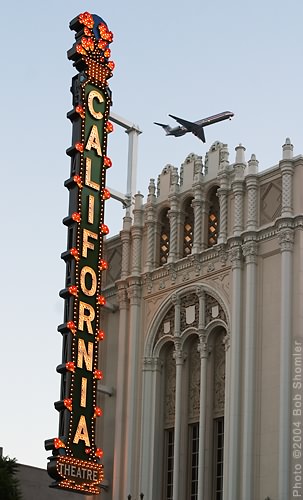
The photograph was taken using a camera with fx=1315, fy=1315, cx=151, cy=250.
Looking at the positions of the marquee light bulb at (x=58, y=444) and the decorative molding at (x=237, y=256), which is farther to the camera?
the decorative molding at (x=237, y=256)

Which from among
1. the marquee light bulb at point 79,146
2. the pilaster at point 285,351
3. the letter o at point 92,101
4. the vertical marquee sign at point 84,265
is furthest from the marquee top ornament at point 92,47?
the pilaster at point 285,351

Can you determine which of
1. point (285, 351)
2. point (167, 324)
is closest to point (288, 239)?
point (285, 351)

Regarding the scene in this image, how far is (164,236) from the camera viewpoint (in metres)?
41.5

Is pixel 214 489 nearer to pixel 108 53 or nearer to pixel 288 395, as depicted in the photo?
pixel 288 395

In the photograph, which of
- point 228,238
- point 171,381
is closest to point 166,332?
point 171,381

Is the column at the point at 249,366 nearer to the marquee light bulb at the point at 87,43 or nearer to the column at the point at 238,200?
the column at the point at 238,200

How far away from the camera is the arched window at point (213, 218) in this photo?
3944 cm

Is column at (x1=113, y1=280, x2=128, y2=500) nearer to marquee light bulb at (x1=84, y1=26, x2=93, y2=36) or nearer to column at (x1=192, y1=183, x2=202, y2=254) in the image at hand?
column at (x1=192, y1=183, x2=202, y2=254)

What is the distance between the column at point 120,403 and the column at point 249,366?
18.2 feet

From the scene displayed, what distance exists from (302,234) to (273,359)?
3520 millimetres

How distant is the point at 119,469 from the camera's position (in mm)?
40000

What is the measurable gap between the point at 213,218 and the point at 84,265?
4.65 metres

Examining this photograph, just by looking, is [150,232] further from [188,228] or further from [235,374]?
[235,374]

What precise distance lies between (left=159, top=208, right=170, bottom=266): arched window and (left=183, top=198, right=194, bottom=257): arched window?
34.4 inches
